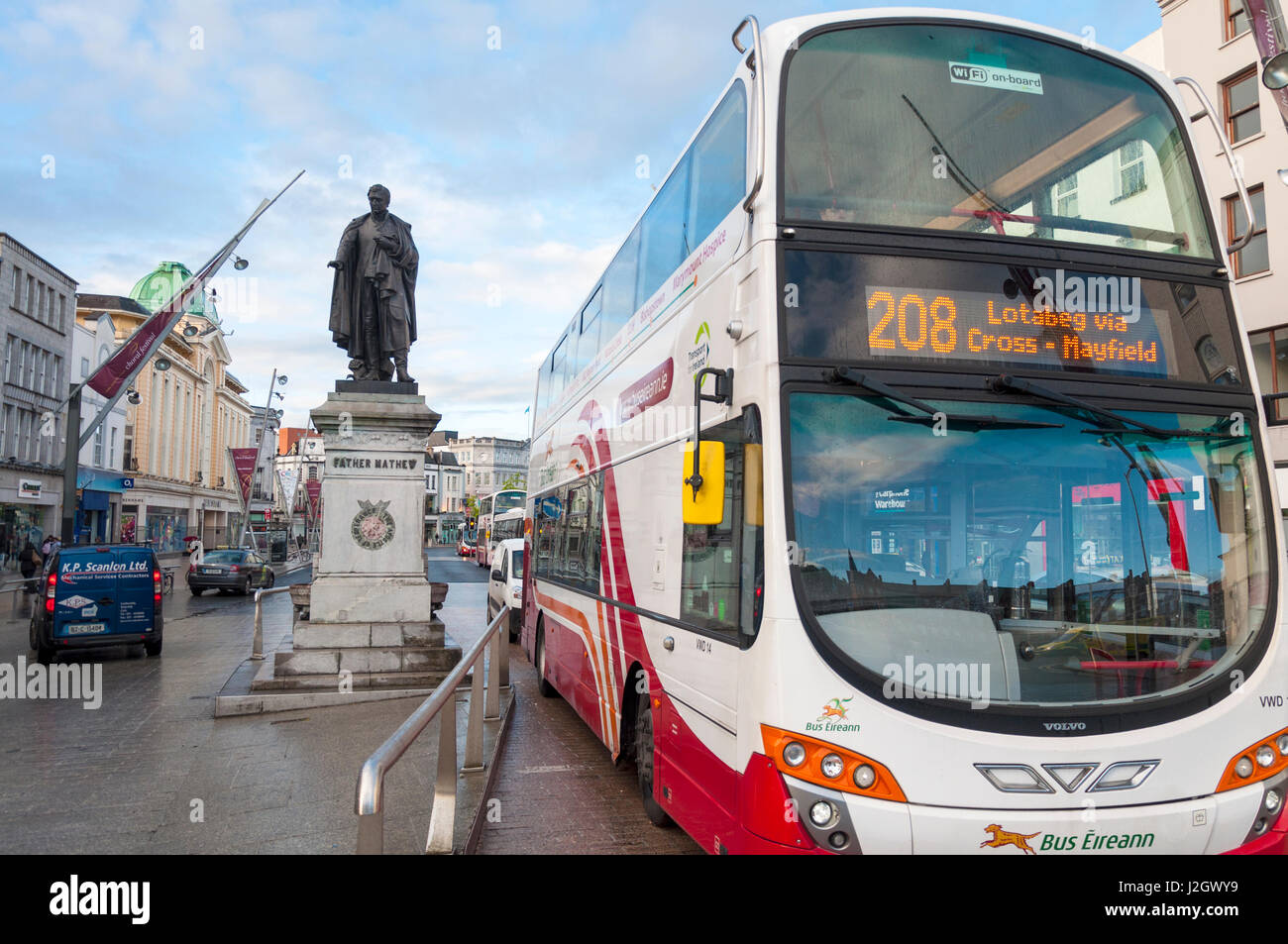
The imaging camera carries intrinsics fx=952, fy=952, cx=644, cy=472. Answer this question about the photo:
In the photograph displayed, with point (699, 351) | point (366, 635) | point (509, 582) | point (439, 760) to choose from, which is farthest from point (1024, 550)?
point (509, 582)

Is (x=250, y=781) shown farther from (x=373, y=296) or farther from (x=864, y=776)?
(x=373, y=296)

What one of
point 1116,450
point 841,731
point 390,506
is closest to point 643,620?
point 841,731

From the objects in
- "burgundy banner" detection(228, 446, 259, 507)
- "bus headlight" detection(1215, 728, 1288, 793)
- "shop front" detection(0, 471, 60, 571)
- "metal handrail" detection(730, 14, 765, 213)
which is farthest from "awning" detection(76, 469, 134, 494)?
"bus headlight" detection(1215, 728, 1288, 793)

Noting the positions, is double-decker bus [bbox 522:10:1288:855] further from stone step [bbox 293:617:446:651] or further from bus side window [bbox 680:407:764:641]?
stone step [bbox 293:617:446:651]

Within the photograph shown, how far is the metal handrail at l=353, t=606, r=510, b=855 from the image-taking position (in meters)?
2.89

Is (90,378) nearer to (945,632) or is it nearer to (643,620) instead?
(643,620)

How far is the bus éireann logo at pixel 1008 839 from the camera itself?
3723 mm

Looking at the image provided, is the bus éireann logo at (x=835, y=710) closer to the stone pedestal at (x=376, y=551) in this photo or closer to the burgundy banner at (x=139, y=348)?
the stone pedestal at (x=376, y=551)

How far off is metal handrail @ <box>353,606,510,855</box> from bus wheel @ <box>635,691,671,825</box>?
3.75ft

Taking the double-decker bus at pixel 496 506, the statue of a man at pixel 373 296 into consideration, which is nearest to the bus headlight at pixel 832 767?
the statue of a man at pixel 373 296

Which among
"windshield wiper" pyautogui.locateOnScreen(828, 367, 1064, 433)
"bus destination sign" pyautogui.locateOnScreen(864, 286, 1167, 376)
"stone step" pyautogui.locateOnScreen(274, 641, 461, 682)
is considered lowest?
"stone step" pyautogui.locateOnScreen(274, 641, 461, 682)

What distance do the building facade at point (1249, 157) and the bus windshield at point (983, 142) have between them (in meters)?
16.7

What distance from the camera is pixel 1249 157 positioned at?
21.3m

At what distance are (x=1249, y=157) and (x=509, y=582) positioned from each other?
61.6 feet
